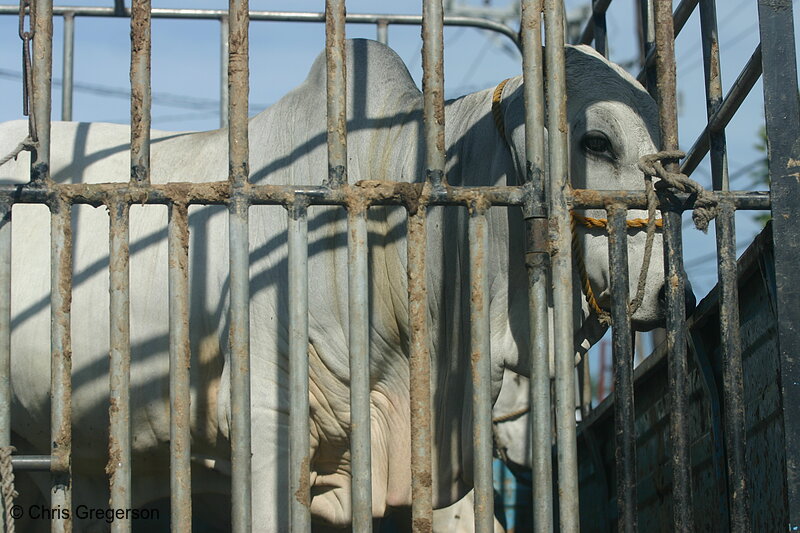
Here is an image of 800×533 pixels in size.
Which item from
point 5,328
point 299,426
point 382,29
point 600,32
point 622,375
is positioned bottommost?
point 299,426

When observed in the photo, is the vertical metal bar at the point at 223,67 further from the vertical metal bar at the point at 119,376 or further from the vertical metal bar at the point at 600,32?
the vertical metal bar at the point at 119,376

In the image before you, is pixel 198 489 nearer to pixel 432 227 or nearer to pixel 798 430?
pixel 432 227

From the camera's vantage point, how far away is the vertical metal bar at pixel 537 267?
9.58ft

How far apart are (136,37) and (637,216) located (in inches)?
58.8

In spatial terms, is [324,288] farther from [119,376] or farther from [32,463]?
[32,463]

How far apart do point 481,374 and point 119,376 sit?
0.86 m

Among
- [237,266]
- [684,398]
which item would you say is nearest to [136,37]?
[237,266]

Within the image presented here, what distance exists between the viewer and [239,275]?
2936mm

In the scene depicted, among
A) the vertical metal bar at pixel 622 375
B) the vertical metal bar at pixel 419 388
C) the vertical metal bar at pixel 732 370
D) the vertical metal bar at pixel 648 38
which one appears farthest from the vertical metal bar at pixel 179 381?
the vertical metal bar at pixel 648 38

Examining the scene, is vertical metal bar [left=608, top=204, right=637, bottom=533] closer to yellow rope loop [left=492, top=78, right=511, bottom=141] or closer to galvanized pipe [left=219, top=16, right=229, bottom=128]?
yellow rope loop [left=492, top=78, right=511, bottom=141]

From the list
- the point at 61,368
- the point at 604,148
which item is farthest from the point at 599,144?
the point at 61,368

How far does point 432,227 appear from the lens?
13.2 ft

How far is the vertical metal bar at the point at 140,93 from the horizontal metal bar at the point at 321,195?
6 cm

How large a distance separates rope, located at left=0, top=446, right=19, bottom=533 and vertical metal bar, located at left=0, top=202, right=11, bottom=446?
0.9 inches
